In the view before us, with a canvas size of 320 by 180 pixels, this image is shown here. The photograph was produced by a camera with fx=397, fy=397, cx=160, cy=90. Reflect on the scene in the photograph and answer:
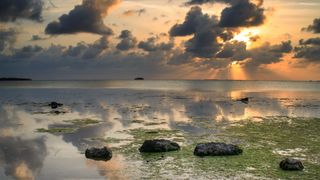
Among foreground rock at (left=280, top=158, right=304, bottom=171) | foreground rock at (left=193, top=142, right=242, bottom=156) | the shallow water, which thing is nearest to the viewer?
the shallow water

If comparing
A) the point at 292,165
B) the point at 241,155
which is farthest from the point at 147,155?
the point at 292,165

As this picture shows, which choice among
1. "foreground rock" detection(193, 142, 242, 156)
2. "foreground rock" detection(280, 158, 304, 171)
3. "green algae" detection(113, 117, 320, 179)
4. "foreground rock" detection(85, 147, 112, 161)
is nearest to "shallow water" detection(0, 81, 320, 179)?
"green algae" detection(113, 117, 320, 179)

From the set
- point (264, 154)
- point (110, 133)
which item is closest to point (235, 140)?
point (264, 154)

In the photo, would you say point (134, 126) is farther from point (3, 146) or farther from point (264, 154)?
point (264, 154)

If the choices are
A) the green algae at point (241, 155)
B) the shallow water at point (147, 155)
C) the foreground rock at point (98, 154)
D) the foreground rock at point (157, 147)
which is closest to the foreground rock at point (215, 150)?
the green algae at point (241, 155)

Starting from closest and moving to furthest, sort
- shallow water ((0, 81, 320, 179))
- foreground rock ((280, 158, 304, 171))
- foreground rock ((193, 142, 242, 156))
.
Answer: shallow water ((0, 81, 320, 179)) → foreground rock ((280, 158, 304, 171)) → foreground rock ((193, 142, 242, 156))

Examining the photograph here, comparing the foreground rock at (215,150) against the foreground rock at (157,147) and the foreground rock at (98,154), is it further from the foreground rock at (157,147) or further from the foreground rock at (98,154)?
the foreground rock at (98,154)

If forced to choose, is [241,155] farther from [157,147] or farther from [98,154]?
[98,154]

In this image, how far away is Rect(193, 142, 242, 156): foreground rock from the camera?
25.9 meters

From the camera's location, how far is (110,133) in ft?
123

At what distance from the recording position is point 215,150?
25984 millimetres

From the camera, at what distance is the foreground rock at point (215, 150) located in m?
25.9

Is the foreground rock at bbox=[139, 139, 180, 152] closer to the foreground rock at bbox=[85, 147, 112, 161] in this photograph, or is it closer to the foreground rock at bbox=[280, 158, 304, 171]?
the foreground rock at bbox=[85, 147, 112, 161]

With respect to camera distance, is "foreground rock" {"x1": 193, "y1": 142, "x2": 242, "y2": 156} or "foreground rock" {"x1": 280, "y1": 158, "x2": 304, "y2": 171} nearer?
"foreground rock" {"x1": 280, "y1": 158, "x2": 304, "y2": 171}
